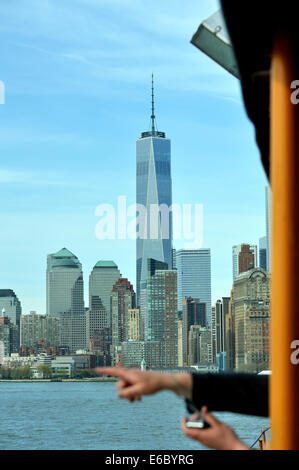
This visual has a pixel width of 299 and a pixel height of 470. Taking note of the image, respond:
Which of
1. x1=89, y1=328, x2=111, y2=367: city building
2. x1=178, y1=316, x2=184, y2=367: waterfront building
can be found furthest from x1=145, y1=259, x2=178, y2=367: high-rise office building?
x1=89, y1=328, x2=111, y2=367: city building

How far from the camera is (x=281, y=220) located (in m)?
2.72

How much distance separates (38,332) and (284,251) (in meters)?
195

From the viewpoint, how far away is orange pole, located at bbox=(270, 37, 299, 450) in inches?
103

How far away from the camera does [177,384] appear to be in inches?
97.7

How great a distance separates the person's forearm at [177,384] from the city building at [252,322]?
132 m

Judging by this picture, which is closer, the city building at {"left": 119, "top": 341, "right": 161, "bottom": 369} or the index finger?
the index finger

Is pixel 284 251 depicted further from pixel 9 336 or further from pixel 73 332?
pixel 73 332

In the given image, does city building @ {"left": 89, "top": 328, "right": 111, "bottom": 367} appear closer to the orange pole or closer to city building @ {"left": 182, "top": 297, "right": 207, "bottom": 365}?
city building @ {"left": 182, "top": 297, "right": 207, "bottom": 365}

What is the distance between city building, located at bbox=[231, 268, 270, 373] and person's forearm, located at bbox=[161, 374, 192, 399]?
131845mm

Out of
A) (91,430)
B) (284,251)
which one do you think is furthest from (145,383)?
(91,430)
